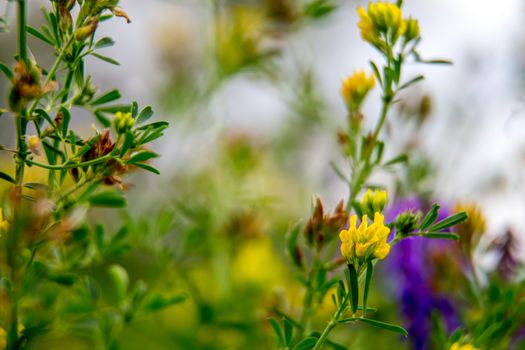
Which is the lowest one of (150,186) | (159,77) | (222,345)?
(222,345)

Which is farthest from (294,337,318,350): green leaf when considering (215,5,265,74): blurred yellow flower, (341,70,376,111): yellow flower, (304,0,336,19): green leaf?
(215,5,265,74): blurred yellow flower

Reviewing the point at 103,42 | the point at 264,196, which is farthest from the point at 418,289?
the point at 103,42

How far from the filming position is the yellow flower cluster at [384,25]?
1.56 feet

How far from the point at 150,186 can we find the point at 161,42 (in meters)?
0.32

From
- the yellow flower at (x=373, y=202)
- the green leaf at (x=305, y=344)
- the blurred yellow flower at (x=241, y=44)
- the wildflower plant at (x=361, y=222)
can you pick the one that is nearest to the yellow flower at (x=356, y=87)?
the wildflower plant at (x=361, y=222)

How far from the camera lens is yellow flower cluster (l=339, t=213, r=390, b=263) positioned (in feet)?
1.30

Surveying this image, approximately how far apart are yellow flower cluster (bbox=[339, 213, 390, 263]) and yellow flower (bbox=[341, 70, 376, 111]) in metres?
0.17

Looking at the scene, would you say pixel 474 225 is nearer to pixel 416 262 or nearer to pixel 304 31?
pixel 416 262

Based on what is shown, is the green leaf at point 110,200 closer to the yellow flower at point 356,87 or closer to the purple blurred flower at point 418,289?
the yellow flower at point 356,87

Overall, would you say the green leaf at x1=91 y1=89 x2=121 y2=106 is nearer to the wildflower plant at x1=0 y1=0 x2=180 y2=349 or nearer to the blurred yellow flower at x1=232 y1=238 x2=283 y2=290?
the wildflower plant at x1=0 y1=0 x2=180 y2=349

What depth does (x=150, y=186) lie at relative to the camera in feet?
4.84

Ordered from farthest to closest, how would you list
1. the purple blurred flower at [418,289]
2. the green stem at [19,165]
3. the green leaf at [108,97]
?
the purple blurred flower at [418,289] < the green leaf at [108,97] < the green stem at [19,165]

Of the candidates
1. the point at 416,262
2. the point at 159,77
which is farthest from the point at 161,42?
the point at 416,262

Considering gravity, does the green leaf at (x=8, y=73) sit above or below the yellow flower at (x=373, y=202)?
above
